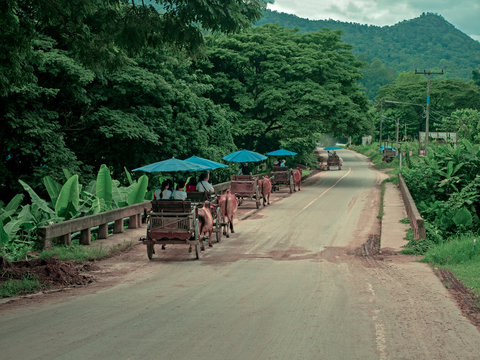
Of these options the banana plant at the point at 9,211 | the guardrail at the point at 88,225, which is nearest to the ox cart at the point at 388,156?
the guardrail at the point at 88,225

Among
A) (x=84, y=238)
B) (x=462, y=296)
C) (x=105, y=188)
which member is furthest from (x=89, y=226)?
(x=462, y=296)

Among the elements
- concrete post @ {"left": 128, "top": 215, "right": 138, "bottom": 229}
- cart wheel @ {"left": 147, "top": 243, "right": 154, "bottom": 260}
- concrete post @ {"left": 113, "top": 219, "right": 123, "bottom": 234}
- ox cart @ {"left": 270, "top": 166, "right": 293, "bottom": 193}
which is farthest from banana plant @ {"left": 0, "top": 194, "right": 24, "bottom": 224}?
ox cart @ {"left": 270, "top": 166, "right": 293, "bottom": 193}

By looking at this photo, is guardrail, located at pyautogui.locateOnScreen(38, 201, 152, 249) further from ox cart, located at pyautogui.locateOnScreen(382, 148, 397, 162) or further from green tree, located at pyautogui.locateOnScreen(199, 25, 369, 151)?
ox cart, located at pyautogui.locateOnScreen(382, 148, 397, 162)

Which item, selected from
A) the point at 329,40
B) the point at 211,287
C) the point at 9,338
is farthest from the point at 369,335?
the point at 329,40

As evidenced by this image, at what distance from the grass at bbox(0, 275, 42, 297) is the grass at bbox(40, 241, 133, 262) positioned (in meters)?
→ 2.28

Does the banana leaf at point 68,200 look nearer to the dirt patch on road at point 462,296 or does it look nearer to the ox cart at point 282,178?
the dirt patch on road at point 462,296

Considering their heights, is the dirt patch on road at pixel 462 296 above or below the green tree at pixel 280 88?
below

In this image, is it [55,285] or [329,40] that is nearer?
[55,285]

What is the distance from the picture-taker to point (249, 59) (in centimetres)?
4131

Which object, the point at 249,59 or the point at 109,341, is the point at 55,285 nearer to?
the point at 109,341

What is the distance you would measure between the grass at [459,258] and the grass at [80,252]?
7474mm

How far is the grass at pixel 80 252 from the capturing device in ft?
42.4

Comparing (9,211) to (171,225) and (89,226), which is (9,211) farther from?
(171,225)

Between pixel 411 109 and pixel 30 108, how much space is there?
315ft
